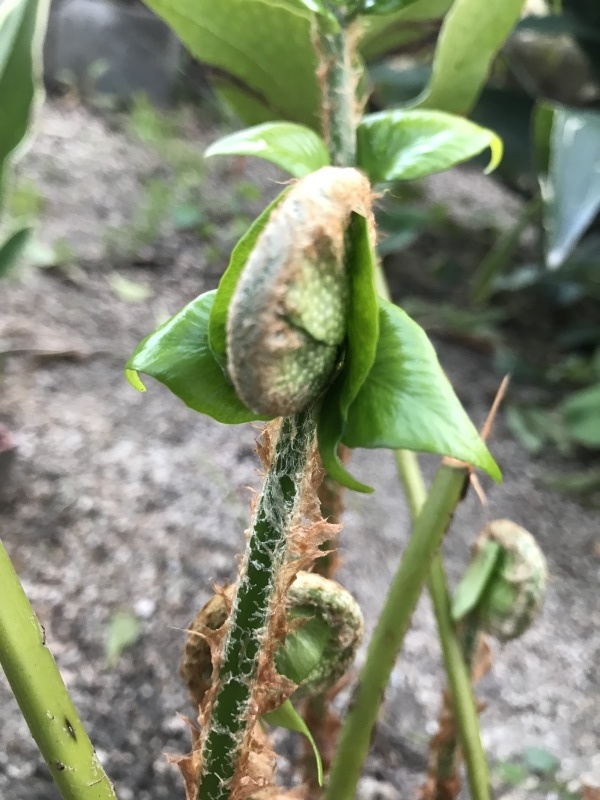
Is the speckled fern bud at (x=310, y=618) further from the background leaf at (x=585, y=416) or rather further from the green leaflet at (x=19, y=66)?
the background leaf at (x=585, y=416)

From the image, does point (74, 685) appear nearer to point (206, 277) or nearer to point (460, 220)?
point (206, 277)

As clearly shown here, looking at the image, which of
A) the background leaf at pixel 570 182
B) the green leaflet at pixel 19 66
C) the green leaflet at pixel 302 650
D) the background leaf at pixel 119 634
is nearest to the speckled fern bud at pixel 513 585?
the green leaflet at pixel 302 650

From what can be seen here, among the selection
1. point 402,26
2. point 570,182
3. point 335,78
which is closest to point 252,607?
point 335,78

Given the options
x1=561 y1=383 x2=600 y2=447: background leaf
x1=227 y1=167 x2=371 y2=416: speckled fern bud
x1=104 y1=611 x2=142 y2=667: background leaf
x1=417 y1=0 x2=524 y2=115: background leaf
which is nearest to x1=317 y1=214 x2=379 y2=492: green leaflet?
x1=227 y1=167 x2=371 y2=416: speckled fern bud

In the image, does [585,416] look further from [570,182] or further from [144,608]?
[144,608]

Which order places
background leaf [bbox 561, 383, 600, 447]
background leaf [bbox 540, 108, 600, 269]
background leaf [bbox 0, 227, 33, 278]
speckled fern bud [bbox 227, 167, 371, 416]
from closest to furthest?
speckled fern bud [bbox 227, 167, 371, 416]
background leaf [bbox 540, 108, 600, 269]
background leaf [bbox 0, 227, 33, 278]
background leaf [bbox 561, 383, 600, 447]

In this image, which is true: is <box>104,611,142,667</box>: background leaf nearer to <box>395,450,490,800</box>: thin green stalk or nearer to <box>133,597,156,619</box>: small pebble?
<box>133,597,156,619</box>: small pebble

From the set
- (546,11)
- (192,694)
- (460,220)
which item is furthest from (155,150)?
(192,694)
